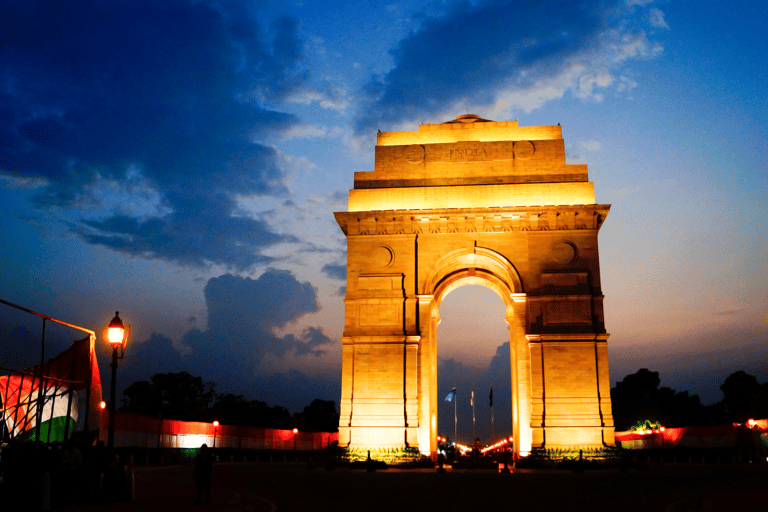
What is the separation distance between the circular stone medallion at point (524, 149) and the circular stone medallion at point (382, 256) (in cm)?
817

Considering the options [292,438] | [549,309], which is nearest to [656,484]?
[549,309]

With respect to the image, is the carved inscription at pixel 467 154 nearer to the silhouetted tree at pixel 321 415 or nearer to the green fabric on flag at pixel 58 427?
the green fabric on flag at pixel 58 427

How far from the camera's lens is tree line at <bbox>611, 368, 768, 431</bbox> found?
79.2 metres

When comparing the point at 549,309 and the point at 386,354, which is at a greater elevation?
the point at 549,309

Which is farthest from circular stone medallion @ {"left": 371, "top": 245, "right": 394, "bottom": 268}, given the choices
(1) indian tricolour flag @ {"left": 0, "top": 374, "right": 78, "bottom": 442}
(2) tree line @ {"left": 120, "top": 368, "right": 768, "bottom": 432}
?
(2) tree line @ {"left": 120, "top": 368, "right": 768, "bottom": 432}

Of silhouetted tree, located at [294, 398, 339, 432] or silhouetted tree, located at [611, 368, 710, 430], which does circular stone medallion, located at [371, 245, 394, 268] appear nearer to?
silhouetted tree, located at [294, 398, 339, 432]

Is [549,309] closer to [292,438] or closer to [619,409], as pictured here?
[292,438]

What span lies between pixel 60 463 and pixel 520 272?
2365 cm

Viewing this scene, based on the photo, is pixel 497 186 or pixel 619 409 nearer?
pixel 497 186

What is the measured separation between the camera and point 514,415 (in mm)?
34969

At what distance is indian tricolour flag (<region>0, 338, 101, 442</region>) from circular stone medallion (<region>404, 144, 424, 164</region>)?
23930mm

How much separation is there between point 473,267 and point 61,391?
82.4 ft

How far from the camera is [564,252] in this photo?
3250cm

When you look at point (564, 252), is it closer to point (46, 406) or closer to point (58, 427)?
point (58, 427)
